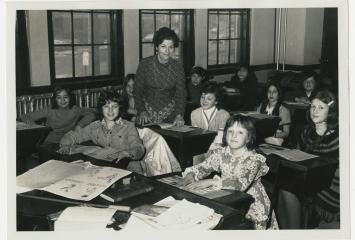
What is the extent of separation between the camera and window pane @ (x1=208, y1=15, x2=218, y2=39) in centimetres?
398

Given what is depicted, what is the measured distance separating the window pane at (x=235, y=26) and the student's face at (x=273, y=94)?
56.0 inches

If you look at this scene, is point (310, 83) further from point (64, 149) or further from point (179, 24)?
point (64, 149)

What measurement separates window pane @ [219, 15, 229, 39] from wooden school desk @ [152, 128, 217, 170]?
1878 mm

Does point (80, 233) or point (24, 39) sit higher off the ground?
point (24, 39)

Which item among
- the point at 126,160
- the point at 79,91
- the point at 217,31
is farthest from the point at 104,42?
the point at 126,160

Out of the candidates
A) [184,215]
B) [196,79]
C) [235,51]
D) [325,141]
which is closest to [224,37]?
[235,51]

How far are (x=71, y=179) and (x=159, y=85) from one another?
1.20 metres

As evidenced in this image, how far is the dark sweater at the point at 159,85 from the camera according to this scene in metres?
2.47

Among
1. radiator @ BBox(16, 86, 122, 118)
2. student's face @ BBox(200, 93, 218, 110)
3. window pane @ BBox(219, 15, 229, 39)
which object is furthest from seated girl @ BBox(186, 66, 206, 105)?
student's face @ BBox(200, 93, 218, 110)

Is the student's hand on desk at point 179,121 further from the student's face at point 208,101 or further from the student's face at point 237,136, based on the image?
the student's face at point 237,136

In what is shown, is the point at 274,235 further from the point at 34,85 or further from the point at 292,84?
the point at 292,84

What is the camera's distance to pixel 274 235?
152cm

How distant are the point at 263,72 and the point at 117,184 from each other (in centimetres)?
345

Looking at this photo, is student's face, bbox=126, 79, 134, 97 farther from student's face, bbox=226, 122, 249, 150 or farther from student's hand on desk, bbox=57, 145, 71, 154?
student's face, bbox=226, 122, 249, 150
